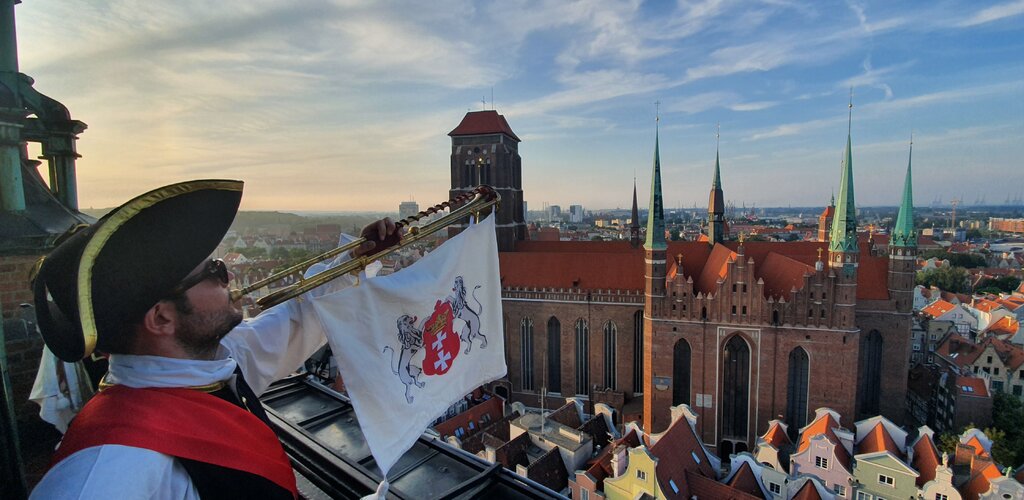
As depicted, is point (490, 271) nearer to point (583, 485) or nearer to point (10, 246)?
point (10, 246)

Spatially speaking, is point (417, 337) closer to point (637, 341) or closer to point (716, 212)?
point (637, 341)

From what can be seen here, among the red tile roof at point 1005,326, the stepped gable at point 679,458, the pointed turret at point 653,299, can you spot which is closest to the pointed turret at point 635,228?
the pointed turret at point 653,299

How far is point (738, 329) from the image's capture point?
21.9 metres

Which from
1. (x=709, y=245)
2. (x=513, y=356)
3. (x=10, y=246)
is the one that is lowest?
(x=513, y=356)

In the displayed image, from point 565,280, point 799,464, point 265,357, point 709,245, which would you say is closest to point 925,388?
point 709,245

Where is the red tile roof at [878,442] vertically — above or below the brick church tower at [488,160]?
below

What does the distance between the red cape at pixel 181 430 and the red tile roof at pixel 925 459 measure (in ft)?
70.6

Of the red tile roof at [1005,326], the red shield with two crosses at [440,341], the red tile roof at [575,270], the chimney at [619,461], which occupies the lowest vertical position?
the red tile roof at [1005,326]

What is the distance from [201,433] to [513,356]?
Answer: 90.8 feet

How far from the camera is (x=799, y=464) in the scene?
17.4 m

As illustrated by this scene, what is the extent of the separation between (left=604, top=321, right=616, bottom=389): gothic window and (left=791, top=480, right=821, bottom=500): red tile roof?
464 inches

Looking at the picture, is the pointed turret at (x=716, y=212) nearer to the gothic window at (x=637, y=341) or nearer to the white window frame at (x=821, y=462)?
the gothic window at (x=637, y=341)

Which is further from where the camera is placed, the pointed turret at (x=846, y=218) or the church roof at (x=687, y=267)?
the church roof at (x=687, y=267)

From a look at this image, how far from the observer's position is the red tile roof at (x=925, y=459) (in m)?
Answer: 16.7
